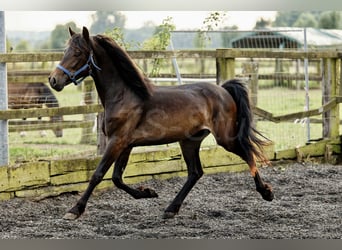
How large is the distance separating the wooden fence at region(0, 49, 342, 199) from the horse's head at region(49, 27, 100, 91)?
43.9 inches

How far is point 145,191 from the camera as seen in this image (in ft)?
19.1

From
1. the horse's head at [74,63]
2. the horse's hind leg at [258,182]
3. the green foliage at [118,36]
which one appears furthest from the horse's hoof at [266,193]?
the green foliage at [118,36]

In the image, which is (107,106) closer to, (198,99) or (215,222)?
(198,99)

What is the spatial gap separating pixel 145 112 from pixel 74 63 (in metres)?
0.77

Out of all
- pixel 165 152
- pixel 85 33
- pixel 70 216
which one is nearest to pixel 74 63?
pixel 85 33

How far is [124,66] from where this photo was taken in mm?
5488

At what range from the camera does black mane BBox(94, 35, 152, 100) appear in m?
5.46

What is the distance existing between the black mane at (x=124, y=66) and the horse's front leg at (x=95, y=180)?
56 centimetres

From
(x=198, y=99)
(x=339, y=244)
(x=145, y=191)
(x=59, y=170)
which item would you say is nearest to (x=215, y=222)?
(x=145, y=191)

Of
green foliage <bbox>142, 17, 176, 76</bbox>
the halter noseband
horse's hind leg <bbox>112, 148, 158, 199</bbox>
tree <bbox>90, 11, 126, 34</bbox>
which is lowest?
horse's hind leg <bbox>112, 148, 158, 199</bbox>

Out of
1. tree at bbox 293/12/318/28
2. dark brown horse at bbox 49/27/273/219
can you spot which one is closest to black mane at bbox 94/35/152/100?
dark brown horse at bbox 49/27/273/219

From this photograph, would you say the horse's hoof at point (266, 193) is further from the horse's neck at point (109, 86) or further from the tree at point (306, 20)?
the tree at point (306, 20)

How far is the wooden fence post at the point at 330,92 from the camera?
30.4 ft

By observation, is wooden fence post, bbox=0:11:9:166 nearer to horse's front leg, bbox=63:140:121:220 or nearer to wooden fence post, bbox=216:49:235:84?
horse's front leg, bbox=63:140:121:220
